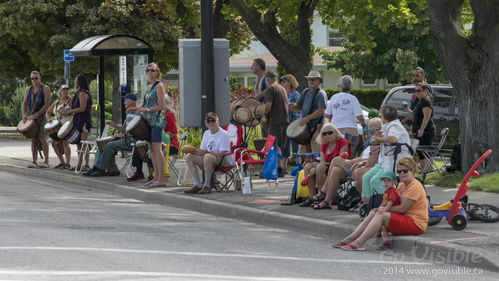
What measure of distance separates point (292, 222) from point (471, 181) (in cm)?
451

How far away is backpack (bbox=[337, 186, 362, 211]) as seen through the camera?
1151cm

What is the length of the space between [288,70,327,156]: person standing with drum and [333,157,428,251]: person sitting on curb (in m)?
5.55

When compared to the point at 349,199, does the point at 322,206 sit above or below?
below

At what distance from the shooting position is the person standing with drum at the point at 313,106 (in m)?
15.0

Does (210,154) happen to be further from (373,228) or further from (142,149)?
(373,228)

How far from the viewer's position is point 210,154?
531 inches

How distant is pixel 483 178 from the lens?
14.2 m

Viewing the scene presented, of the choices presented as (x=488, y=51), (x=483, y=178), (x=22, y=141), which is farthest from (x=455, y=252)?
(x=22, y=141)

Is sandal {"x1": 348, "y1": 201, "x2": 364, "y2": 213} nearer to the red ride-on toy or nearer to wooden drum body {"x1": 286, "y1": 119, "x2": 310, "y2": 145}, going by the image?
the red ride-on toy

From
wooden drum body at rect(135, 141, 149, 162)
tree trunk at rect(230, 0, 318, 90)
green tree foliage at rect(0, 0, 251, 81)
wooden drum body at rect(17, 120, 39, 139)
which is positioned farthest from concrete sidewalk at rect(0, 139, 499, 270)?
green tree foliage at rect(0, 0, 251, 81)

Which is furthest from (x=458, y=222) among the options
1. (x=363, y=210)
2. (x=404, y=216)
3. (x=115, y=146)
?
(x=115, y=146)

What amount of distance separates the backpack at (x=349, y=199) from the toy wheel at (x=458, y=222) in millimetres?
1861

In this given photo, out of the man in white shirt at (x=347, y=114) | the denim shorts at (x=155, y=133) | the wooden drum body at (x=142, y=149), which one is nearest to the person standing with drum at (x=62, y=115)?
the wooden drum body at (x=142, y=149)

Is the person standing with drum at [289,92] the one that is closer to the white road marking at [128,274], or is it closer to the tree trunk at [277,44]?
the tree trunk at [277,44]
